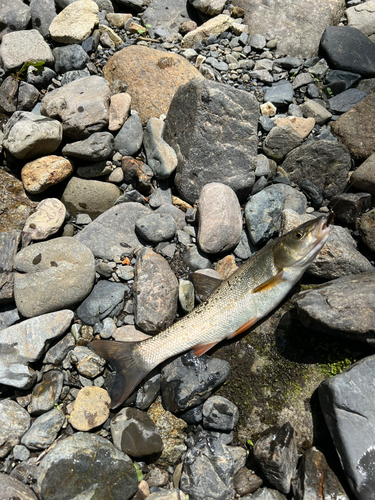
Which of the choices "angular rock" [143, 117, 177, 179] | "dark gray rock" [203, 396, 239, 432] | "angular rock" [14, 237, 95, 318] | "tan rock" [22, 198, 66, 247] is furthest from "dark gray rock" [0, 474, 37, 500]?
"angular rock" [143, 117, 177, 179]

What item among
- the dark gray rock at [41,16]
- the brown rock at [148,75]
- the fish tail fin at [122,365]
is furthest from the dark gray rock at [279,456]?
the dark gray rock at [41,16]

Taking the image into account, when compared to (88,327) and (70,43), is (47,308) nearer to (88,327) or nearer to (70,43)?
(88,327)

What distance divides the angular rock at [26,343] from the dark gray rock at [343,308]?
256 cm

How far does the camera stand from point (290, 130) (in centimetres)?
575

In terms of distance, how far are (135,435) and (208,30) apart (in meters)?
6.33

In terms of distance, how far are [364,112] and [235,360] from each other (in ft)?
13.4

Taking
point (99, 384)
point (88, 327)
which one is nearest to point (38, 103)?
point (88, 327)

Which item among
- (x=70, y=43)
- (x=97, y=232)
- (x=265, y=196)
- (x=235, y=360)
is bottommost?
(x=235, y=360)

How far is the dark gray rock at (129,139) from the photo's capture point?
552 centimetres

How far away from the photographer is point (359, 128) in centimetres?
579

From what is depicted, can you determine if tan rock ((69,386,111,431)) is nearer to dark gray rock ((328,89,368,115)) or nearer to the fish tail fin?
the fish tail fin

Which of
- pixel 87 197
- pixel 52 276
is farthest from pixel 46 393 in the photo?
pixel 87 197

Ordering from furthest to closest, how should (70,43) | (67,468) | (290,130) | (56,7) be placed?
1. (56,7)
2. (70,43)
3. (290,130)
4. (67,468)

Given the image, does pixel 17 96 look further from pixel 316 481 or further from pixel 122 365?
pixel 316 481
